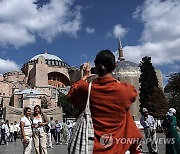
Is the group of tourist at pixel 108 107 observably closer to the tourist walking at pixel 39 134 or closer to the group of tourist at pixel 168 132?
the group of tourist at pixel 168 132

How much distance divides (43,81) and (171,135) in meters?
99.8

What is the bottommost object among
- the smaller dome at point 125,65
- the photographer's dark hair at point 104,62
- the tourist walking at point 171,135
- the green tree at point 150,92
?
the tourist walking at point 171,135

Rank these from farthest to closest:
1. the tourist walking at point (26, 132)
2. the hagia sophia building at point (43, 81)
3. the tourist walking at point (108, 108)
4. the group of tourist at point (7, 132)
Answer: the hagia sophia building at point (43, 81) < the group of tourist at point (7, 132) < the tourist walking at point (26, 132) < the tourist walking at point (108, 108)

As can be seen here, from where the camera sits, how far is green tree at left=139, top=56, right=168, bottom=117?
153 feet

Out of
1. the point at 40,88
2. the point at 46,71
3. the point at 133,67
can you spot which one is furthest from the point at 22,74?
the point at 133,67

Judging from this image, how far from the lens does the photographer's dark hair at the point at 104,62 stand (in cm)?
305


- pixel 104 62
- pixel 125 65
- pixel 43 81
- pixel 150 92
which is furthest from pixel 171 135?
pixel 43 81

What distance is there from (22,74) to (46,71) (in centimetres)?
1305

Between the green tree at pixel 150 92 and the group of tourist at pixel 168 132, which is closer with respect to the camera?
the group of tourist at pixel 168 132

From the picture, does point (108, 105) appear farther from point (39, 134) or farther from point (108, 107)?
point (39, 134)

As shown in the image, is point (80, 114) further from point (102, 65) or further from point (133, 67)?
point (133, 67)

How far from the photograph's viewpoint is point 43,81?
10662 cm

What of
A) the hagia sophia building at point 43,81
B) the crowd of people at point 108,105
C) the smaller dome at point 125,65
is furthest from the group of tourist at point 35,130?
the smaller dome at point 125,65

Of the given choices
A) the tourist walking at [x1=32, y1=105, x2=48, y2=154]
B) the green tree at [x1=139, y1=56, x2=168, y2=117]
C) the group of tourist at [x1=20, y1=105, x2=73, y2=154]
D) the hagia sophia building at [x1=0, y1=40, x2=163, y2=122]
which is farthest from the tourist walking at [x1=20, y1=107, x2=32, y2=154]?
the hagia sophia building at [x1=0, y1=40, x2=163, y2=122]
